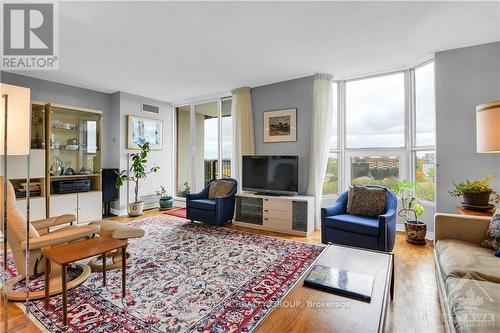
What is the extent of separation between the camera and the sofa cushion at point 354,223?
275 cm

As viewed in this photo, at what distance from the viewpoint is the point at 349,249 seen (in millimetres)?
2119

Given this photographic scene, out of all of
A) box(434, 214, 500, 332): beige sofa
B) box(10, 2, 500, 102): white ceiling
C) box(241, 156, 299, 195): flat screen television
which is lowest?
box(434, 214, 500, 332): beige sofa

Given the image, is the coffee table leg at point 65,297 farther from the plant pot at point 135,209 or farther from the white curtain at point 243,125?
the plant pot at point 135,209

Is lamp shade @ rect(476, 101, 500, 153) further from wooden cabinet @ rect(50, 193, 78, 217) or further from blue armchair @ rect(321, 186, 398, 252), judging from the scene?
wooden cabinet @ rect(50, 193, 78, 217)

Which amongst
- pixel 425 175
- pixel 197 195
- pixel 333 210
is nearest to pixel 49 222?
pixel 197 195

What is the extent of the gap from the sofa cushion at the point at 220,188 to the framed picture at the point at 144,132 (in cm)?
208

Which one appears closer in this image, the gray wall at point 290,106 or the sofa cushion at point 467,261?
the sofa cushion at point 467,261

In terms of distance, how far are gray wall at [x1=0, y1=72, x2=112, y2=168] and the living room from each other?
0.04 meters

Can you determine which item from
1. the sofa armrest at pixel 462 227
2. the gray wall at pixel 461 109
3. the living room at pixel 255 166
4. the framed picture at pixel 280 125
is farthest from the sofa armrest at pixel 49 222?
the gray wall at pixel 461 109

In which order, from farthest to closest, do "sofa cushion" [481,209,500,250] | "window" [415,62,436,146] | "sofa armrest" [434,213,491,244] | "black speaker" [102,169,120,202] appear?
1. "black speaker" [102,169,120,202]
2. "window" [415,62,436,146]
3. "sofa armrest" [434,213,491,244]
4. "sofa cushion" [481,209,500,250]

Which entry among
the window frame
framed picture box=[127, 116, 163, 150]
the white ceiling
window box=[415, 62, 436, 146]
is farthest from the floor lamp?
window box=[415, 62, 436, 146]

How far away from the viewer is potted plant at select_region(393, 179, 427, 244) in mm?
3322

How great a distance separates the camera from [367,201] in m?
3.22

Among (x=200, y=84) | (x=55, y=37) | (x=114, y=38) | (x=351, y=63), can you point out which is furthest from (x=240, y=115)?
(x=55, y=37)
